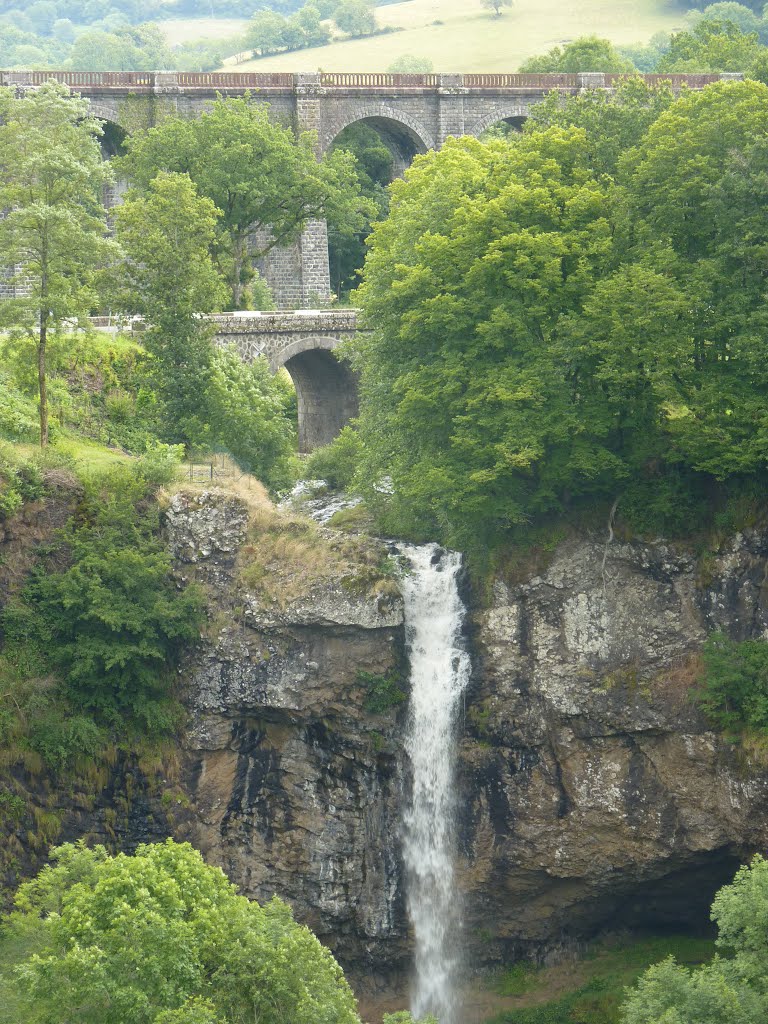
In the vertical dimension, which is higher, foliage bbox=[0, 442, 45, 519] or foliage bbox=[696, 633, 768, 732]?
foliage bbox=[0, 442, 45, 519]

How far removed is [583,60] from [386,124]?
1798cm

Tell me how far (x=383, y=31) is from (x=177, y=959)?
169396mm

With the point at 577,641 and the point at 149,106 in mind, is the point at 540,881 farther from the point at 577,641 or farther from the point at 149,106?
the point at 149,106

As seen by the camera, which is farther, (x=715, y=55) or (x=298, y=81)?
(x=715, y=55)

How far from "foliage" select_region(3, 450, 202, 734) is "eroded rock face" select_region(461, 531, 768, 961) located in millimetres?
8900

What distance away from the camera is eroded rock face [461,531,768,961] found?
46.9m

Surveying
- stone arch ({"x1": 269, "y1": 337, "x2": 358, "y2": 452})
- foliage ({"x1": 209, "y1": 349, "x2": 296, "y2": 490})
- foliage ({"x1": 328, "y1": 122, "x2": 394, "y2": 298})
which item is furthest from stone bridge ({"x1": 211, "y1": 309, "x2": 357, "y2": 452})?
foliage ({"x1": 328, "y1": 122, "x2": 394, "y2": 298})

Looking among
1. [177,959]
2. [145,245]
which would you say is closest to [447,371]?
[145,245]

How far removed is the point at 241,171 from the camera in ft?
236

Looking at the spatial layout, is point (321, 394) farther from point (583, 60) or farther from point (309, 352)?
point (583, 60)

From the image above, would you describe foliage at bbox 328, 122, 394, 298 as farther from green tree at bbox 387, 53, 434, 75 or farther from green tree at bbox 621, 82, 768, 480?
green tree at bbox 387, 53, 434, 75

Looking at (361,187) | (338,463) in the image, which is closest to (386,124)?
(361,187)

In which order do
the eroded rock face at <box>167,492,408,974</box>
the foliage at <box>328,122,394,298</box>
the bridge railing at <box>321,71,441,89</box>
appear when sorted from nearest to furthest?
the eroded rock face at <box>167,492,408,974</box> < the bridge railing at <box>321,71,441,89</box> < the foliage at <box>328,122,394,298</box>

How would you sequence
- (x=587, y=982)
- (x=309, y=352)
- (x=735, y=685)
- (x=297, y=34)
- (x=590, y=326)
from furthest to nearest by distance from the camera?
1. (x=297, y=34)
2. (x=309, y=352)
3. (x=587, y=982)
4. (x=590, y=326)
5. (x=735, y=685)
